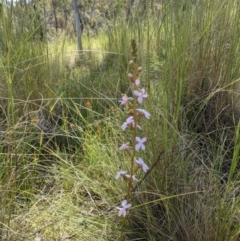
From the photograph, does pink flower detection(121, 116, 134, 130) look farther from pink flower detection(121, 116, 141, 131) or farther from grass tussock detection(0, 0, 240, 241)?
grass tussock detection(0, 0, 240, 241)

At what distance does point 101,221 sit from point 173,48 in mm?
826

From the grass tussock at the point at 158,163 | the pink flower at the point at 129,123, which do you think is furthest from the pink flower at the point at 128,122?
the grass tussock at the point at 158,163

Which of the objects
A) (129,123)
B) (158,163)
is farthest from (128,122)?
(158,163)

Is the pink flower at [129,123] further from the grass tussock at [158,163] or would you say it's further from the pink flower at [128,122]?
the grass tussock at [158,163]

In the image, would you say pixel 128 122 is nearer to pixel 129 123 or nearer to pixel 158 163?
pixel 129 123

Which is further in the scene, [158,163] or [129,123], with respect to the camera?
[158,163]

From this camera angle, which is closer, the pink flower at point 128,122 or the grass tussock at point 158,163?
the pink flower at point 128,122

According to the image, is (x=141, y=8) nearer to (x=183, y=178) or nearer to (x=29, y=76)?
(x=29, y=76)

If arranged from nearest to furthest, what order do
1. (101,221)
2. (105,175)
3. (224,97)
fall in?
(101,221) → (105,175) → (224,97)

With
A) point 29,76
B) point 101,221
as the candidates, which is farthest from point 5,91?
point 101,221

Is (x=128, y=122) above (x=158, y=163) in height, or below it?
above

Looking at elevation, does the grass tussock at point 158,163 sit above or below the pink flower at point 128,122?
below

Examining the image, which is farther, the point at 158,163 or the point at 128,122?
the point at 158,163

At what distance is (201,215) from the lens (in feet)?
3.37
